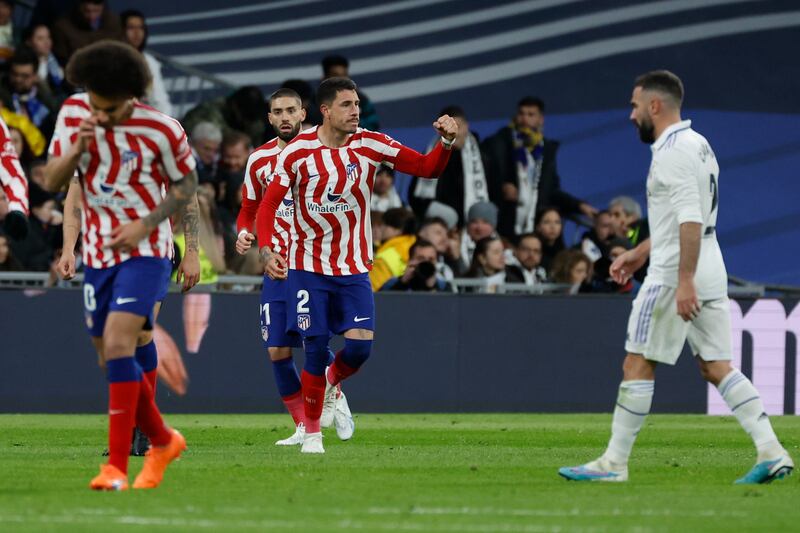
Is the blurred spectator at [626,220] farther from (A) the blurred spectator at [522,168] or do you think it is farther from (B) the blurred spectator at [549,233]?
(A) the blurred spectator at [522,168]

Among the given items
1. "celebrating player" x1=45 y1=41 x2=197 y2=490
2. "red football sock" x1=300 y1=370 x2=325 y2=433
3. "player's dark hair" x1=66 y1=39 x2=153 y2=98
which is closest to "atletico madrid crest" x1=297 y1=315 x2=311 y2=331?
"red football sock" x1=300 y1=370 x2=325 y2=433

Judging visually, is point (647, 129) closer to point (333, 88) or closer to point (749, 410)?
point (749, 410)

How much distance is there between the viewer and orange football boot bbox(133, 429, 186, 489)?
351 inches

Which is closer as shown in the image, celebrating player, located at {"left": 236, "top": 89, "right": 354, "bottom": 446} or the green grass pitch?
the green grass pitch

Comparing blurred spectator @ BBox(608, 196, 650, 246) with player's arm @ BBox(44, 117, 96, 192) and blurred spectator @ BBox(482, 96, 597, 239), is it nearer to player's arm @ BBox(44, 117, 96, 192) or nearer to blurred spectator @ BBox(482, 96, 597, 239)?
blurred spectator @ BBox(482, 96, 597, 239)

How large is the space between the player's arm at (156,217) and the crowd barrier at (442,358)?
326 inches

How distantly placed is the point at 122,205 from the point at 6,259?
8553mm

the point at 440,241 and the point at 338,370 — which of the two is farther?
the point at 440,241

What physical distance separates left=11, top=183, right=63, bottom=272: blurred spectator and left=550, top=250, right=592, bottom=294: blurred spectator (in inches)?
201

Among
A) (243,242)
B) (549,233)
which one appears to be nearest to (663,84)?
(243,242)

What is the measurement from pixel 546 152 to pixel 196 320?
17.0ft

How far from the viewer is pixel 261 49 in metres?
22.0

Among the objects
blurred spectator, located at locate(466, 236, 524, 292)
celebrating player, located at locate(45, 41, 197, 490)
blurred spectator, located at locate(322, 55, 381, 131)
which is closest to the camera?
celebrating player, located at locate(45, 41, 197, 490)

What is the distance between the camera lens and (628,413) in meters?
9.30
